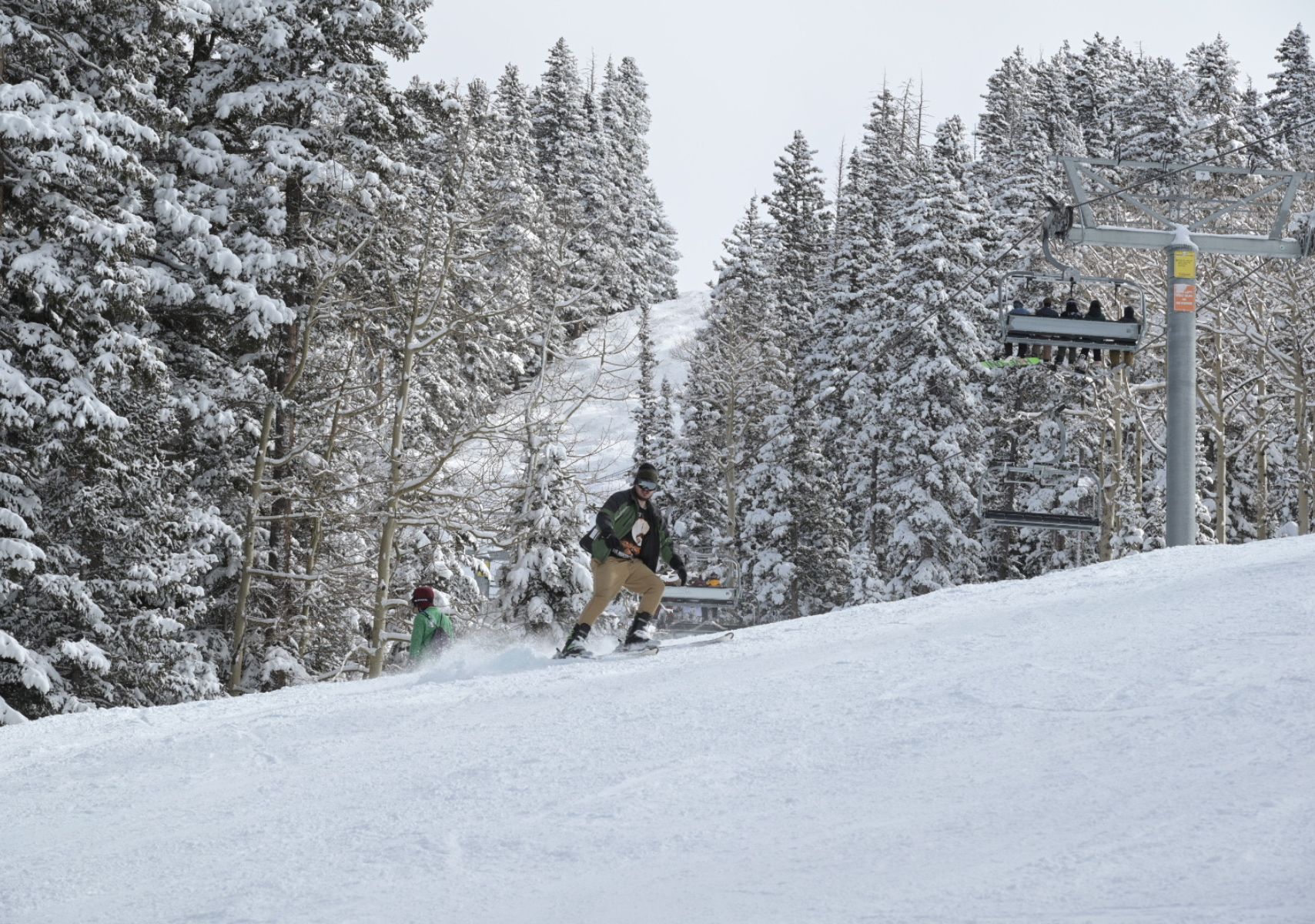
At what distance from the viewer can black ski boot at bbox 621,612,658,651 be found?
1140cm

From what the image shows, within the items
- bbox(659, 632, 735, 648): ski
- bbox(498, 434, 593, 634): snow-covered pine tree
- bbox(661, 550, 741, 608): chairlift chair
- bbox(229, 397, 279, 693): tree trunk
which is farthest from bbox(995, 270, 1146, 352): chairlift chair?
bbox(661, 550, 741, 608): chairlift chair

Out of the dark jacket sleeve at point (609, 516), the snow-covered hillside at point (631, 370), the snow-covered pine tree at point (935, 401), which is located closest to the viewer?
the dark jacket sleeve at point (609, 516)

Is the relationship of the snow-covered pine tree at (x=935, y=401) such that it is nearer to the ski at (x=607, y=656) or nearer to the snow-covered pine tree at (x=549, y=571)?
the snow-covered pine tree at (x=549, y=571)

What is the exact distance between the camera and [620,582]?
11.4 metres

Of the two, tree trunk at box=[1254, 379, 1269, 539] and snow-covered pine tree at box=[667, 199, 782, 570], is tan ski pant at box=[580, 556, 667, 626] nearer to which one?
tree trunk at box=[1254, 379, 1269, 539]

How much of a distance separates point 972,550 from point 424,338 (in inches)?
957

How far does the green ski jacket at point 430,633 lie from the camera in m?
13.0

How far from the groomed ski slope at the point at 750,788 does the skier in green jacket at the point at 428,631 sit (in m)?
2.53

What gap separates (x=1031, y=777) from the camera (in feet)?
21.0

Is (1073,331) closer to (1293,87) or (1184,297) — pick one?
(1184,297)

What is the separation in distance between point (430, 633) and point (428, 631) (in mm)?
28

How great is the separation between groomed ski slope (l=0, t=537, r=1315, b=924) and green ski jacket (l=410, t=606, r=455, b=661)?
255 cm

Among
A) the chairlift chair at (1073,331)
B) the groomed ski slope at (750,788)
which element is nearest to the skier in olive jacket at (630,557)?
the groomed ski slope at (750,788)

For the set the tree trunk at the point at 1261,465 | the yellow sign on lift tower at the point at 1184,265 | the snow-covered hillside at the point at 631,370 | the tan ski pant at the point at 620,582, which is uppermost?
the snow-covered hillside at the point at 631,370
